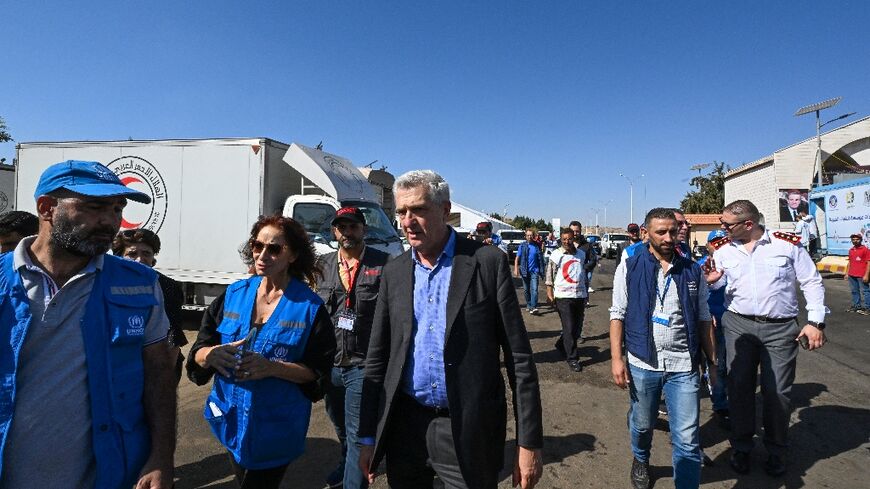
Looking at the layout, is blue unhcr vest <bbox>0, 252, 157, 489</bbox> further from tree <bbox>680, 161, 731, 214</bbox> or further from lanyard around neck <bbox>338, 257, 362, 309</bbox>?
tree <bbox>680, 161, 731, 214</bbox>

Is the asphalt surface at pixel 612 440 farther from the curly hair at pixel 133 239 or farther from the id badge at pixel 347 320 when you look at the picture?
the curly hair at pixel 133 239

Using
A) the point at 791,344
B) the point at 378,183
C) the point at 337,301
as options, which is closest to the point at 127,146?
the point at 378,183

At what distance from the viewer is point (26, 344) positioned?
4.67 feet

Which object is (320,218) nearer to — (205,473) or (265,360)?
(205,473)

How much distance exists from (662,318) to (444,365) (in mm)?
1971

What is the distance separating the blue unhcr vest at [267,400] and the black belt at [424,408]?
1.79ft

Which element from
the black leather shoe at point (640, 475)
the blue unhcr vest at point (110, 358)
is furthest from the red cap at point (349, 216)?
the black leather shoe at point (640, 475)

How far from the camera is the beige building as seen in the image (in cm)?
2950

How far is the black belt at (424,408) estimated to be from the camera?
196cm

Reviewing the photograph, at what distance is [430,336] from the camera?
198 centimetres

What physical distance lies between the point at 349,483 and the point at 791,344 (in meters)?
3.50

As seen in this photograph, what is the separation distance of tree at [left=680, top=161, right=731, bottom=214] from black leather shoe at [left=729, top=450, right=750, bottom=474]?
45.2 meters

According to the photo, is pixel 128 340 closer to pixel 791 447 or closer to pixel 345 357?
pixel 345 357

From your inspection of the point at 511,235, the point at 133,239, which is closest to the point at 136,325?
the point at 133,239
